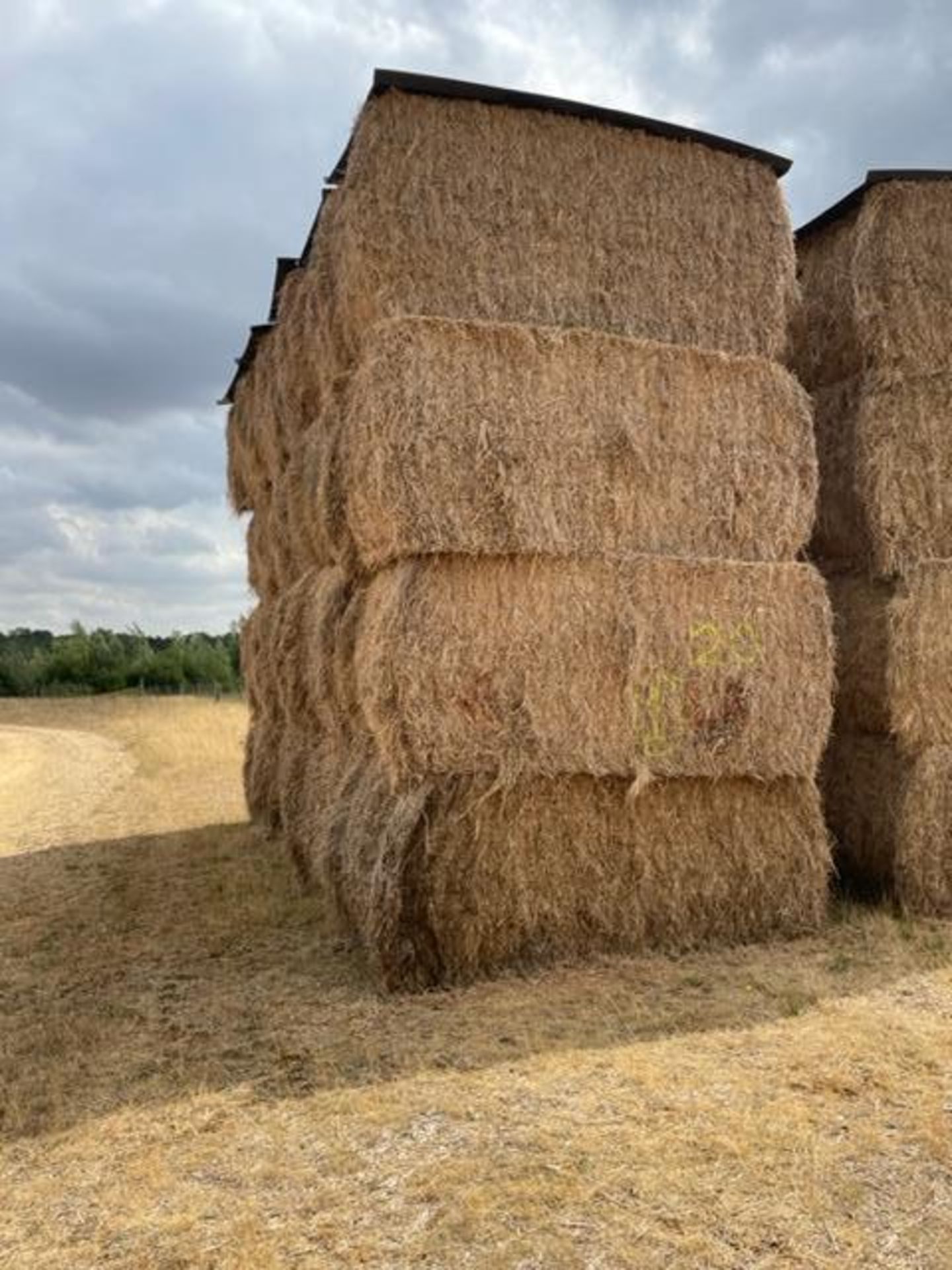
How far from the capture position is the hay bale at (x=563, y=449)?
638 centimetres

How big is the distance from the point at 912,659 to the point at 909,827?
1173mm

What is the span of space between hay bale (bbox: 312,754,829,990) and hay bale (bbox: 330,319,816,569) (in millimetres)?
1514

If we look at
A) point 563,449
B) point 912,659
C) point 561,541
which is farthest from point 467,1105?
point 912,659

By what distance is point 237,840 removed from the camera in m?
11.4

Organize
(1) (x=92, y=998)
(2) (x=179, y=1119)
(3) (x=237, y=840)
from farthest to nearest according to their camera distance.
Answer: (3) (x=237, y=840) < (1) (x=92, y=998) < (2) (x=179, y=1119)

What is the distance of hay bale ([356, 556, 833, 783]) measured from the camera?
629cm

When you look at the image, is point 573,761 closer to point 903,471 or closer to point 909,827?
point 909,827

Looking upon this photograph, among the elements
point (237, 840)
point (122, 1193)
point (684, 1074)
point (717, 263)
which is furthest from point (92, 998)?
point (717, 263)

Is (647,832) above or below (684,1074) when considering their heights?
above

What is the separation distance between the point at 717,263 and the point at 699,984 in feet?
15.4

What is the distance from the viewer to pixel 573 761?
649 cm

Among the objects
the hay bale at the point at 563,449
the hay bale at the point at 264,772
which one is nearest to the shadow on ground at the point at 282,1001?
the hay bale at the point at 563,449

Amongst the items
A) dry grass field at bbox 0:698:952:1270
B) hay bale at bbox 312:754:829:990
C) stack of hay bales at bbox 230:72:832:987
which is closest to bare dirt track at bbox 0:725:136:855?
dry grass field at bbox 0:698:952:1270

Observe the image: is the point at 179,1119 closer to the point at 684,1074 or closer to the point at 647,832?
the point at 684,1074
